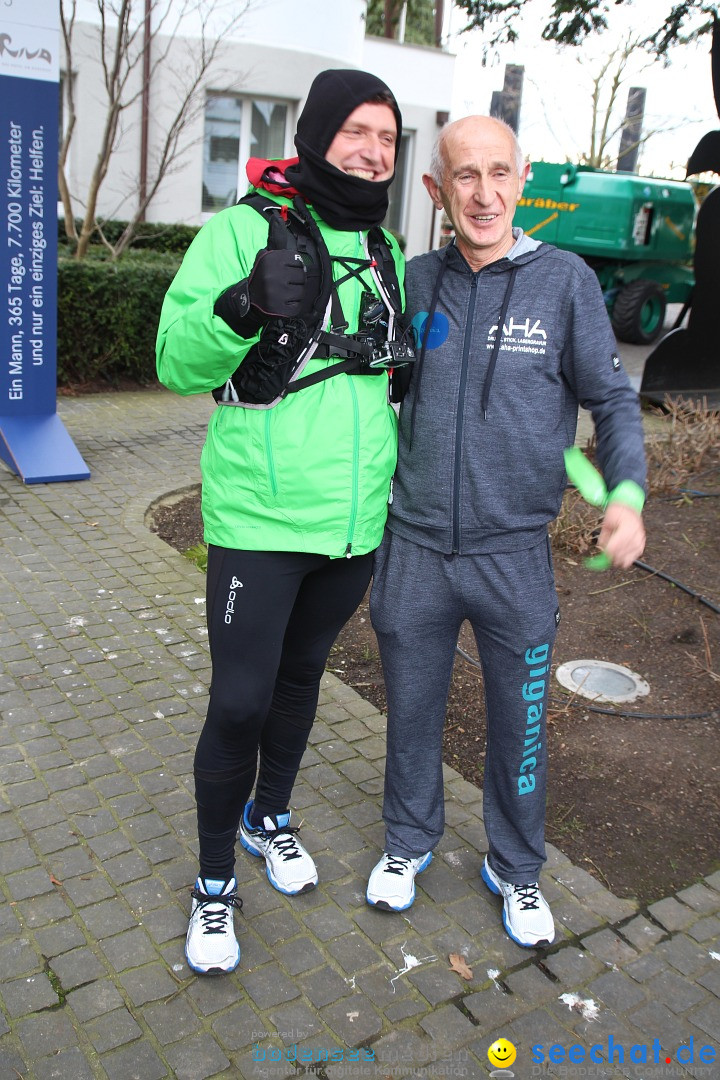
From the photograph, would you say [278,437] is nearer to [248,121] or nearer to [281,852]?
[281,852]

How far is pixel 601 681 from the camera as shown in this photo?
13.8ft

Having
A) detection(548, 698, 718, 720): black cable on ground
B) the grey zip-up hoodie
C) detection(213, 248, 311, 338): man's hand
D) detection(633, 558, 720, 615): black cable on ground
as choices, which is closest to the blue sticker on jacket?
the grey zip-up hoodie

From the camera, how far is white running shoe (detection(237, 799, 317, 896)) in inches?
111

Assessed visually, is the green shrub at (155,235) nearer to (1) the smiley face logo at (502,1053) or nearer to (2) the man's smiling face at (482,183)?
(2) the man's smiling face at (482,183)

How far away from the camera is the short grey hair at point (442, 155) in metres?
2.39

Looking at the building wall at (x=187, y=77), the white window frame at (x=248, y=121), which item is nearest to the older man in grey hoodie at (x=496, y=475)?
the building wall at (x=187, y=77)

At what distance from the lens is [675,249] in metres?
14.4

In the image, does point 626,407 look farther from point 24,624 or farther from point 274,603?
point 24,624

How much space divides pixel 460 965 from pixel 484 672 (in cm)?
76

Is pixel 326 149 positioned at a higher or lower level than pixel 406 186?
lower

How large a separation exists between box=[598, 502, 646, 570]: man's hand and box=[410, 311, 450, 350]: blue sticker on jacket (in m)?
0.59

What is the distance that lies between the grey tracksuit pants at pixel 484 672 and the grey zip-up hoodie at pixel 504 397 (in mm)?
88

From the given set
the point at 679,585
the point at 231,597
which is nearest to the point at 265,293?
the point at 231,597

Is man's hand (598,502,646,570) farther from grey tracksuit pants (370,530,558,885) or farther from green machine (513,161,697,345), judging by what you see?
green machine (513,161,697,345)
